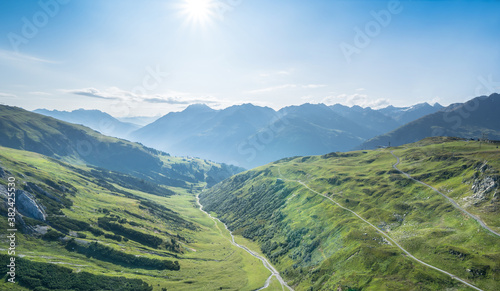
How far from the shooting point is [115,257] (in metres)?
108

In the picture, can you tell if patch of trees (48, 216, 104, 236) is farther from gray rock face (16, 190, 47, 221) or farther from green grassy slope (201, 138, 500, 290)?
green grassy slope (201, 138, 500, 290)

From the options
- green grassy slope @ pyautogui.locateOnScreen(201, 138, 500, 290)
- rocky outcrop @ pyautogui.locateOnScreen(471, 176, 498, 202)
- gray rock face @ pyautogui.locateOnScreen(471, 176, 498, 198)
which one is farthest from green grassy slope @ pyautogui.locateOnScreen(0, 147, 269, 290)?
gray rock face @ pyautogui.locateOnScreen(471, 176, 498, 198)

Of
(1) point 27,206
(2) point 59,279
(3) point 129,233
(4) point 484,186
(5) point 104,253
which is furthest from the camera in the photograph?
(3) point 129,233

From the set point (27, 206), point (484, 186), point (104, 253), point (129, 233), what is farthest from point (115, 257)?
point (484, 186)

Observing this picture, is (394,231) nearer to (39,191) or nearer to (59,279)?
(59,279)

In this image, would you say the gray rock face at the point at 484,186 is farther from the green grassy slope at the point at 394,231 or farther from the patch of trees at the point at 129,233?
the patch of trees at the point at 129,233

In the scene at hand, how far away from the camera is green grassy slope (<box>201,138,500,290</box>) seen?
75.2 m

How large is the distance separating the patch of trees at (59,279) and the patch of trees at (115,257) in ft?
55.4

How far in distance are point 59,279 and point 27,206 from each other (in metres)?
51.5

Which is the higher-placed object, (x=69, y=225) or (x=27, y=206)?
(x=27, y=206)

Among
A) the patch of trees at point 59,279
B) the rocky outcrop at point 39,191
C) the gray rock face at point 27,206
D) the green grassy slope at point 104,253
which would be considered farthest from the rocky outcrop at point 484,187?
the rocky outcrop at point 39,191

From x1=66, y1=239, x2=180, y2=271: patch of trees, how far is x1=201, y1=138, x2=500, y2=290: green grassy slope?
5625 centimetres

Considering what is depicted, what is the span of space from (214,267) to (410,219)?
3674 inches

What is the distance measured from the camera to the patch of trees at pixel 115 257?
105 metres
